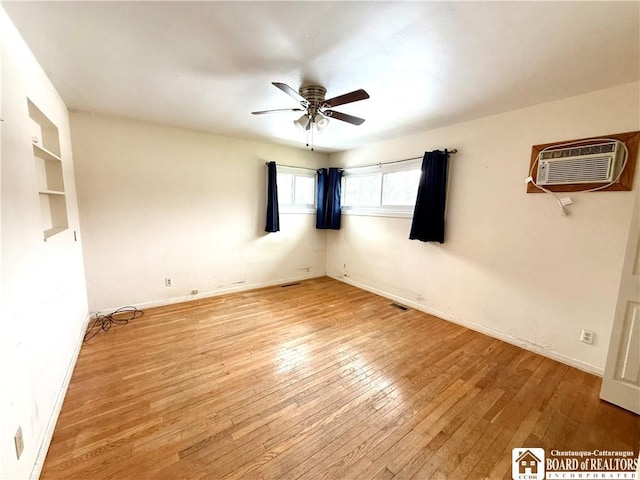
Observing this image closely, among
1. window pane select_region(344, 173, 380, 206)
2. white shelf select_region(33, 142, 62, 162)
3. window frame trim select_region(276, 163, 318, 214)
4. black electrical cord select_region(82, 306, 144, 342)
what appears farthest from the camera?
window frame trim select_region(276, 163, 318, 214)

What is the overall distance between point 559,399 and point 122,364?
11.6ft

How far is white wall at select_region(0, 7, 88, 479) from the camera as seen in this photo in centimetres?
116

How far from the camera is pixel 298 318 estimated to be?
10.6 ft

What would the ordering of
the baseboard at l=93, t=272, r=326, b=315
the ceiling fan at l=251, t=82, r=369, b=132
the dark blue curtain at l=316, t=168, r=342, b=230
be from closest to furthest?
the ceiling fan at l=251, t=82, r=369, b=132 → the baseboard at l=93, t=272, r=326, b=315 → the dark blue curtain at l=316, t=168, r=342, b=230

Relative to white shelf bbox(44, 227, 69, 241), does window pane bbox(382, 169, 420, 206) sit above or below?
above

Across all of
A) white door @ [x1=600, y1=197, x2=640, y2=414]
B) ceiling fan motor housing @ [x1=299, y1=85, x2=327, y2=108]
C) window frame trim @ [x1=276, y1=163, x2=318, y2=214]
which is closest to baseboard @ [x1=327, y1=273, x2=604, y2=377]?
white door @ [x1=600, y1=197, x2=640, y2=414]

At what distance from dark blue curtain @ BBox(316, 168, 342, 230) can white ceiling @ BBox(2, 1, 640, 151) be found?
2105 mm

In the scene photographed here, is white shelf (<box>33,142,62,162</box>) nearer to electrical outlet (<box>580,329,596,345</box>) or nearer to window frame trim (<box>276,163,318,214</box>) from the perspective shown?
window frame trim (<box>276,163,318,214</box>)

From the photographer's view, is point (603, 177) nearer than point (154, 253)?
Yes

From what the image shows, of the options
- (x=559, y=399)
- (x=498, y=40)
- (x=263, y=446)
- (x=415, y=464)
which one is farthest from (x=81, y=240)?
(x=559, y=399)

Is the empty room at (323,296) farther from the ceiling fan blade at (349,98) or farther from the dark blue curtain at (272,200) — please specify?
the dark blue curtain at (272,200)

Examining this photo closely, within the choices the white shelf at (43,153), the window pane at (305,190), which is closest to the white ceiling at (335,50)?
the white shelf at (43,153)

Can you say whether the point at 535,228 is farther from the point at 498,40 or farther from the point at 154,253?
the point at 154,253

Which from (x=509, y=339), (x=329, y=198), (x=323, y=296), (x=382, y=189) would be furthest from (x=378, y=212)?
(x=509, y=339)
